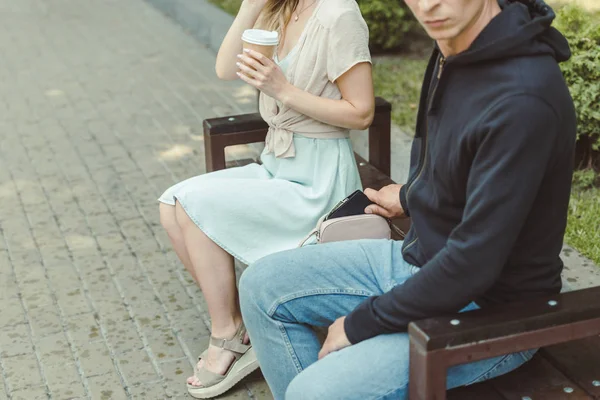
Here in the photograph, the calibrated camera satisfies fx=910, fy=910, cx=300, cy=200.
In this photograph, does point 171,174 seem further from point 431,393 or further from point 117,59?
point 431,393

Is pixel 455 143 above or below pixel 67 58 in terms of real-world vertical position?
above

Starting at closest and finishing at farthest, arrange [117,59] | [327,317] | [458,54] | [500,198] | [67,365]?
[500,198]
[458,54]
[327,317]
[67,365]
[117,59]

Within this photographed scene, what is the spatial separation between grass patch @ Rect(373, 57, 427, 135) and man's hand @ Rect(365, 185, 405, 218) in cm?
236

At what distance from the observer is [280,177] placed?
3.45 meters

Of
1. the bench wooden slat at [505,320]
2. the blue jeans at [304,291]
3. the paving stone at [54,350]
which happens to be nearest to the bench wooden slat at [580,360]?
the bench wooden slat at [505,320]

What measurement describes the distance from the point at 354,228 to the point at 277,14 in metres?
1.01

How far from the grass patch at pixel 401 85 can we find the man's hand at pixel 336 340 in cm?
320

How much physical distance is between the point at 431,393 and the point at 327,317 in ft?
1.97

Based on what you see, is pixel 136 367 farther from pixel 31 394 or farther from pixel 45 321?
pixel 45 321

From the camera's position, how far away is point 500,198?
6.96 ft

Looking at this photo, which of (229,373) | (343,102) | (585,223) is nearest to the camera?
(343,102)

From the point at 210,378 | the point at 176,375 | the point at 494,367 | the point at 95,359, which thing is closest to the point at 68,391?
the point at 95,359

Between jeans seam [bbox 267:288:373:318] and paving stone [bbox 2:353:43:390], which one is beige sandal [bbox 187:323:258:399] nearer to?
paving stone [bbox 2:353:43:390]

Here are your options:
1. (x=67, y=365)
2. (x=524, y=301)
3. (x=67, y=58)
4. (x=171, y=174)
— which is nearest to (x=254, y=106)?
(x=171, y=174)
